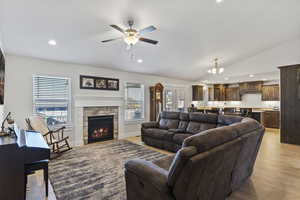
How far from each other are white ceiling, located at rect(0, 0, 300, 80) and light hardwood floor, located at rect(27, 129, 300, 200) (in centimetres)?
284

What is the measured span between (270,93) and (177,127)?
597 centimetres

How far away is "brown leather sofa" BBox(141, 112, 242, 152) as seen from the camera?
408 cm

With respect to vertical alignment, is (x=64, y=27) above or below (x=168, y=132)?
above

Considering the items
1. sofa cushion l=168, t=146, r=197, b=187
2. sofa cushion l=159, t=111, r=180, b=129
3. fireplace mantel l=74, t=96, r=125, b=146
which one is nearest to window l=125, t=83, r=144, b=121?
fireplace mantel l=74, t=96, r=125, b=146

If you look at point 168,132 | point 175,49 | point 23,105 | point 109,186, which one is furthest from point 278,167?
point 23,105

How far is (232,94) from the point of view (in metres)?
9.14

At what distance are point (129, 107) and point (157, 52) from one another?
7.87 ft

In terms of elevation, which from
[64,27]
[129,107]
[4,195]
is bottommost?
[4,195]

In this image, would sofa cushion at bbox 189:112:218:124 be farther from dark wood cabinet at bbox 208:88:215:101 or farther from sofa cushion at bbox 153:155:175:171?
dark wood cabinet at bbox 208:88:215:101

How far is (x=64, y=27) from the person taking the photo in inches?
127

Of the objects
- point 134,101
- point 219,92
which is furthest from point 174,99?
point 219,92

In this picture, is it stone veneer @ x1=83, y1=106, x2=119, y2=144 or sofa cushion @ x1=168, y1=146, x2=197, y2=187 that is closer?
sofa cushion @ x1=168, y1=146, x2=197, y2=187

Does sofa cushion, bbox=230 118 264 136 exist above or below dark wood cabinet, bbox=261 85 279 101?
below

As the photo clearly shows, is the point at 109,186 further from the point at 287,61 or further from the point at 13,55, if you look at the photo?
the point at 287,61
